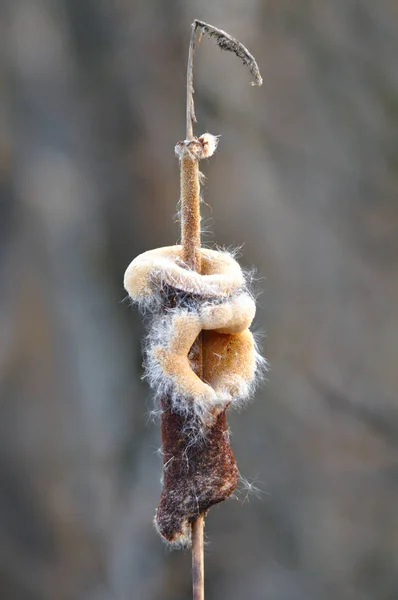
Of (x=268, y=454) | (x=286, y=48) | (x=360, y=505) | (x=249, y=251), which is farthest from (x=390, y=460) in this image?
Result: (x=286, y=48)

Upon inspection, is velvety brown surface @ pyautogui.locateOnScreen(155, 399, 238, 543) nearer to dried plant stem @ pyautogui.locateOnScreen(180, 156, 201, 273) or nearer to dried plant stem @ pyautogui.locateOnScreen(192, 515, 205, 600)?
dried plant stem @ pyautogui.locateOnScreen(192, 515, 205, 600)

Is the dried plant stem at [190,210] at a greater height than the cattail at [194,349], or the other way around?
the dried plant stem at [190,210]

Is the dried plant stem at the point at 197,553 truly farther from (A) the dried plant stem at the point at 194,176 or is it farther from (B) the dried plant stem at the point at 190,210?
(B) the dried plant stem at the point at 190,210

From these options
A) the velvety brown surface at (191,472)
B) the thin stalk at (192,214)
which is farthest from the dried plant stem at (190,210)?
the velvety brown surface at (191,472)

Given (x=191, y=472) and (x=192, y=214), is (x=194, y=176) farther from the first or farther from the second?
(x=191, y=472)

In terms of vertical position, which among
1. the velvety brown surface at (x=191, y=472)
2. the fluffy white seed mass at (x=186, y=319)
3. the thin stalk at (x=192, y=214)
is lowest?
the velvety brown surface at (x=191, y=472)

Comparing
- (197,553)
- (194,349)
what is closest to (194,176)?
(194,349)

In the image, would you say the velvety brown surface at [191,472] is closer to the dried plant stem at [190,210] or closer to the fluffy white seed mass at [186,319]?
the fluffy white seed mass at [186,319]

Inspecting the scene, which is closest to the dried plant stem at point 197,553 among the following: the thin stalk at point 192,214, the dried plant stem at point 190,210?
the thin stalk at point 192,214

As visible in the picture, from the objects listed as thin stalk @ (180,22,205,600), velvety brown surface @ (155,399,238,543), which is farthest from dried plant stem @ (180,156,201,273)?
velvety brown surface @ (155,399,238,543)
